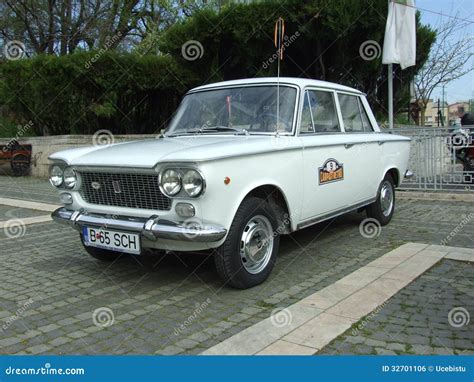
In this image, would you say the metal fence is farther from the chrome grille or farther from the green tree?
the chrome grille

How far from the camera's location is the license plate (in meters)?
3.94

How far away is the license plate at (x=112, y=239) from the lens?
3940 mm

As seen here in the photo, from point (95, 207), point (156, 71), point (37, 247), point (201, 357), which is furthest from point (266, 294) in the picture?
point (156, 71)

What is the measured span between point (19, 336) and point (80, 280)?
1265 mm

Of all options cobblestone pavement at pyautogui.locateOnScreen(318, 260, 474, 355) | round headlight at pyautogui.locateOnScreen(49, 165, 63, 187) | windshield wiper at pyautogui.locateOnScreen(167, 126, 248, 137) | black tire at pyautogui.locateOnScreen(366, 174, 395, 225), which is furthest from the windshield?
black tire at pyautogui.locateOnScreen(366, 174, 395, 225)

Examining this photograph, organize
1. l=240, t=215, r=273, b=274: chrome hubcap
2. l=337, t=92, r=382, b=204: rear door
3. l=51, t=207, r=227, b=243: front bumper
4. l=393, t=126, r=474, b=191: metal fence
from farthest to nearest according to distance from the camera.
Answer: l=393, t=126, r=474, b=191: metal fence
l=337, t=92, r=382, b=204: rear door
l=240, t=215, r=273, b=274: chrome hubcap
l=51, t=207, r=227, b=243: front bumper

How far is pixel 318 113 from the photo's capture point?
5227 millimetres

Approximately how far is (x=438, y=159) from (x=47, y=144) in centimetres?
1135

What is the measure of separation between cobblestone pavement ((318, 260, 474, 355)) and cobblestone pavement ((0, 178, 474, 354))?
0.68 m

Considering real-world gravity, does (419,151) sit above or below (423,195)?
above

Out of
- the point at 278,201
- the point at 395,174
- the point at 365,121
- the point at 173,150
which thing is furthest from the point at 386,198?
the point at 173,150

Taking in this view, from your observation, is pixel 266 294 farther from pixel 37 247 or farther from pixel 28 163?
pixel 28 163

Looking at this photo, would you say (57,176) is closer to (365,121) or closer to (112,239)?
(112,239)

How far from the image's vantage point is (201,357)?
118 inches
